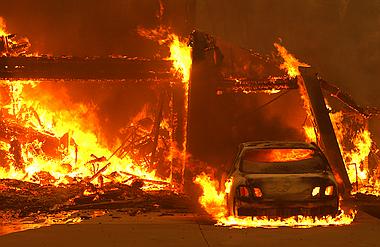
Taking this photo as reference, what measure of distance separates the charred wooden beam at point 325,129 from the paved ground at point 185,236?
4.46 metres

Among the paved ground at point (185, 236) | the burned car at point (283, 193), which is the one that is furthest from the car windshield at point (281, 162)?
the paved ground at point (185, 236)

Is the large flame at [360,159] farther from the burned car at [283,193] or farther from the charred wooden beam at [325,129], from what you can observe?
the burned car at [283,193]

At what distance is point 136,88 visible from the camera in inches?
1048

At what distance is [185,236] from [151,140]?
39.1 feet

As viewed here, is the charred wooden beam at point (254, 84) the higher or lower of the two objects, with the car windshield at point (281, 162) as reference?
higher

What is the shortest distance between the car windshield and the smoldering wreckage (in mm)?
413

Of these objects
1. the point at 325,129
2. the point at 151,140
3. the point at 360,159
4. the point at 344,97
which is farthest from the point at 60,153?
the point at 360,159

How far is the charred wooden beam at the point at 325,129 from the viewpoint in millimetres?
15414

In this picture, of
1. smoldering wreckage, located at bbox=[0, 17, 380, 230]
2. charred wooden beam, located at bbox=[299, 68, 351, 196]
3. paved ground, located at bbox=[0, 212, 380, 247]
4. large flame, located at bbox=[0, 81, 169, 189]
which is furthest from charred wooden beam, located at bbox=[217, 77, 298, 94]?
paved ground, located at bbox=[0, 212, 380, 247]

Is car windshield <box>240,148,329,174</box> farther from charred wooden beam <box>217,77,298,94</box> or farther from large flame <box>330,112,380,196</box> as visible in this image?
large flame <box>330,112,380,196</box>

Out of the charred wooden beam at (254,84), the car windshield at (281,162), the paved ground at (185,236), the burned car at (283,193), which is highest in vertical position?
the charred wooden beam at (254,84)

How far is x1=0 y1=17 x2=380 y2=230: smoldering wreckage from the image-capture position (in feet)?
49.8

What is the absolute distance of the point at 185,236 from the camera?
365 inches

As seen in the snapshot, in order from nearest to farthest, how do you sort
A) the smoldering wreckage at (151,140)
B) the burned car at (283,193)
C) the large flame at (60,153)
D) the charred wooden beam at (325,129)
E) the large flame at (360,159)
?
the burned car at (283,193) → the smoldering wreckage at (151,140) → the charred wooden beam at (325,129) → the large flame at (360,159) → the large flame at (60,153)
